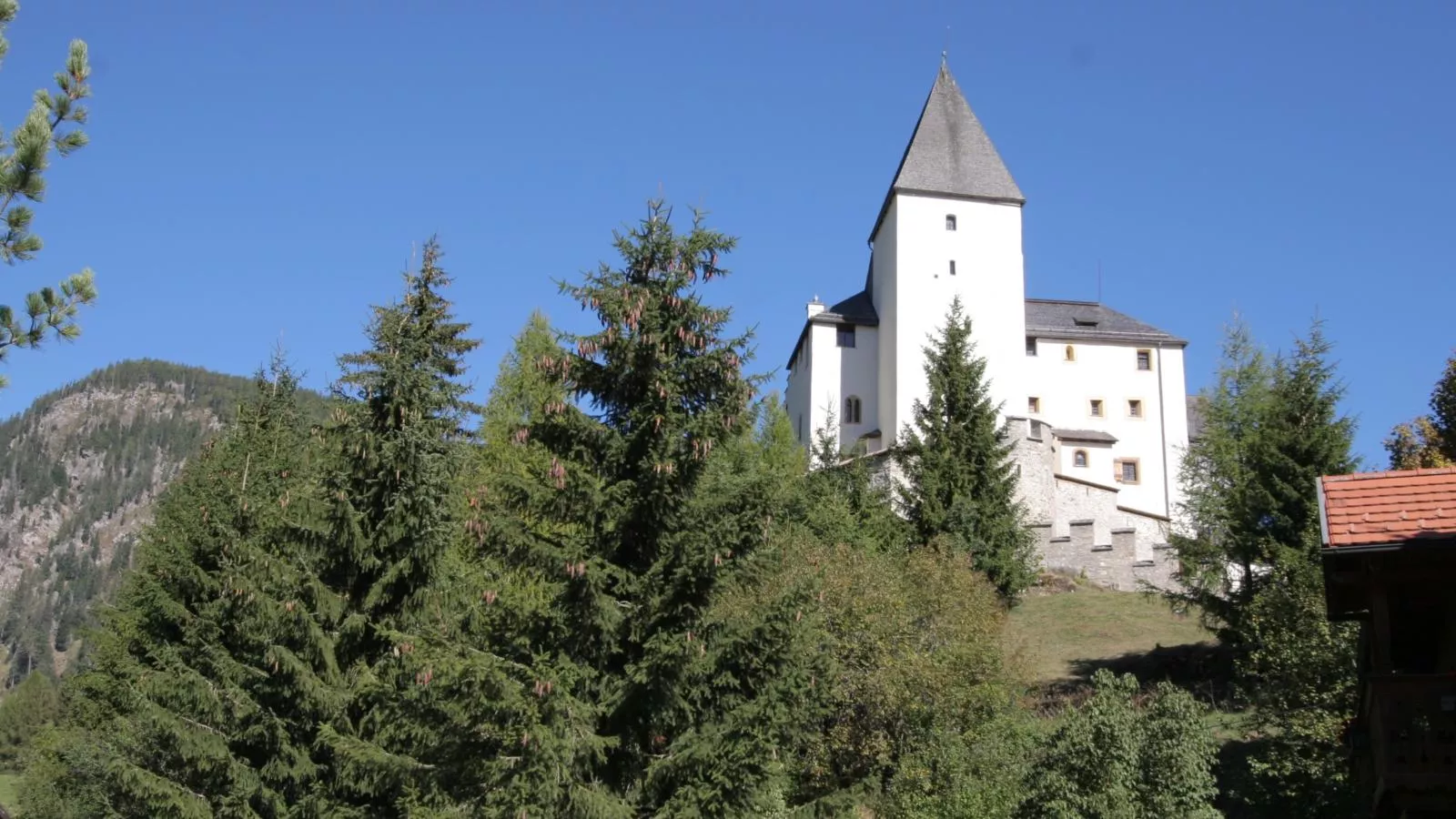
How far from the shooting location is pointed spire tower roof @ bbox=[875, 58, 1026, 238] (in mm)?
57250

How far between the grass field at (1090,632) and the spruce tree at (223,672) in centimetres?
1624

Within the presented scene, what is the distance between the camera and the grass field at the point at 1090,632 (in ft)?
114

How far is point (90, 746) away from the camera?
80.6 ft

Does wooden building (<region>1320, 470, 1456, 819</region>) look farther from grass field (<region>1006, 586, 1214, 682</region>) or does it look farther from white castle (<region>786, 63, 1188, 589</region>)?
white castle (<region>786, 63, 1188, 589</region>)

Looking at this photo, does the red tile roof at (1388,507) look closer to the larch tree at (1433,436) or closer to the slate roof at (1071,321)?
the larch tree at (1433,436)

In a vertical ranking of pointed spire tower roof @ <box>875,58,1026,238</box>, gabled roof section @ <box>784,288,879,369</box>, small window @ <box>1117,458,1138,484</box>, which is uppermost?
pointed spire tower roof @ <box>875,58,1026,238</box>

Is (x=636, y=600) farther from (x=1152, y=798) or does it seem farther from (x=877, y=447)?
(x=877, y=447)

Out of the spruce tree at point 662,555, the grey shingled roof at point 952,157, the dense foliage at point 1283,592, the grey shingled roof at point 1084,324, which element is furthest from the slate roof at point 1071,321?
the spruce tree at point 662,555

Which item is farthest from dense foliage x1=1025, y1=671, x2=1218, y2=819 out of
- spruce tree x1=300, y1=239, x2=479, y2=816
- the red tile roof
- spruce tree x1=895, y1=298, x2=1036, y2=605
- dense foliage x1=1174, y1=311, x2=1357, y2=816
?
spruce tree x1=895, y1=298, x2=1036, y2=605

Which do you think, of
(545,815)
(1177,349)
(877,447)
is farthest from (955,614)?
(1177,349)

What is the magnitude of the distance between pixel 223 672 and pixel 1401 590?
15.9m

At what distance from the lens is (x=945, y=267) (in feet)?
184

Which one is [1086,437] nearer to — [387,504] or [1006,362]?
[1006,362]

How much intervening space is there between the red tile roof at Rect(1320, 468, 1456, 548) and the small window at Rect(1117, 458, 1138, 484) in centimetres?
4589
